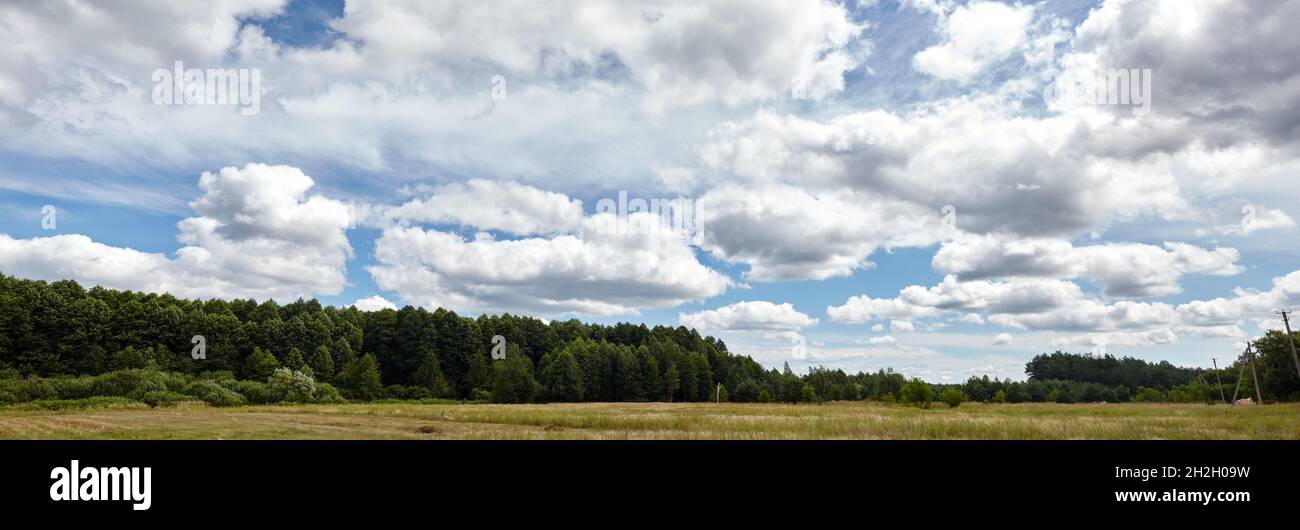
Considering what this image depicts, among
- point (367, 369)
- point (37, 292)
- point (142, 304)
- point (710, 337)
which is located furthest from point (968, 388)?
point (37, 292)

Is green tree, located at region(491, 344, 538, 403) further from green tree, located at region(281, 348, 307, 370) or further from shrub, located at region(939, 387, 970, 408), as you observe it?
shrub, located at region(939, 387, 970, 408)

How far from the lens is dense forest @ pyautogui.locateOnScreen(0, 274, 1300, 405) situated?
74.0m

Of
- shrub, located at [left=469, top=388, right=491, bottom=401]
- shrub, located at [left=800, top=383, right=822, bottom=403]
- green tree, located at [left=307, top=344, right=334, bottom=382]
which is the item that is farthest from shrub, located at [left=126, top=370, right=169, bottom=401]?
shrub, located at [left=800, top=383, right=822, bottom=403]

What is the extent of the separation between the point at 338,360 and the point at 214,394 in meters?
45.3

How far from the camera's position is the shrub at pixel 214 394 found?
66.4 meters

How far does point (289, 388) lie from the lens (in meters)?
72.3

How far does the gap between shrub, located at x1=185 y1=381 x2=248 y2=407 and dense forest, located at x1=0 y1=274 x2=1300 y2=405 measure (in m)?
0.16

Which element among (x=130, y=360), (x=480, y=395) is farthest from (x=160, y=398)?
(x=480, y=395)

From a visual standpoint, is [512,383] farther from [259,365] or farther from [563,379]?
[259,365]

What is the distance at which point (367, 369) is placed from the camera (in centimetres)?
9844

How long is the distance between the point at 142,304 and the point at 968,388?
17306 centimetres

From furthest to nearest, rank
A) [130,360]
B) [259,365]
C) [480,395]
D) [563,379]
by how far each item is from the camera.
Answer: [563,379] < [480,395] < [259,365] < [130,360]
